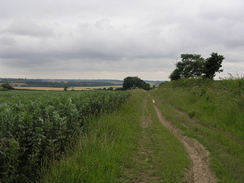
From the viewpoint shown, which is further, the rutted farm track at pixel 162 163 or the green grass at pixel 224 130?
the green grass at pixel 224 130

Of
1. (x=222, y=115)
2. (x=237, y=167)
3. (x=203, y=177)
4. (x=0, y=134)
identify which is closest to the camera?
(x=0, y=134)

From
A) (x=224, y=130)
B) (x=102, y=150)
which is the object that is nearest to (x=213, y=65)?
(x=224, y=130)

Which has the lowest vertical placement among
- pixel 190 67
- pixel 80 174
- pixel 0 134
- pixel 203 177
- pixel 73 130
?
pixel 203 177

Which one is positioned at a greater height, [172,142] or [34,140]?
[34,140]

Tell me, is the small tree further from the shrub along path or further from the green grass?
the shrub along path

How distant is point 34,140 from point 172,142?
5.35 meters

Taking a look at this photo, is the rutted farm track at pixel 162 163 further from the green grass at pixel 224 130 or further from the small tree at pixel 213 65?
the small tree at pixel 213 65

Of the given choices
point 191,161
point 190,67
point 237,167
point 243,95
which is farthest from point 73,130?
point 190,67

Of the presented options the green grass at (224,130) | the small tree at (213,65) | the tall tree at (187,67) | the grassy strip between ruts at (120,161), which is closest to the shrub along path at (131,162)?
the grassy strip between ruts at (120,161)

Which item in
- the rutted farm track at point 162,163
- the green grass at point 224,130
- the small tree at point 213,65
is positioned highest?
the small tree at point 213,65

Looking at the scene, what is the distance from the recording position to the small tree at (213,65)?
34.0 metres

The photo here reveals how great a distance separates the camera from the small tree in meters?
34.0

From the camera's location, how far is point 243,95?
415 inches

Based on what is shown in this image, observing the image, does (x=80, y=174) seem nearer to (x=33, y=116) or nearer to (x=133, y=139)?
(x=33, y=116)
